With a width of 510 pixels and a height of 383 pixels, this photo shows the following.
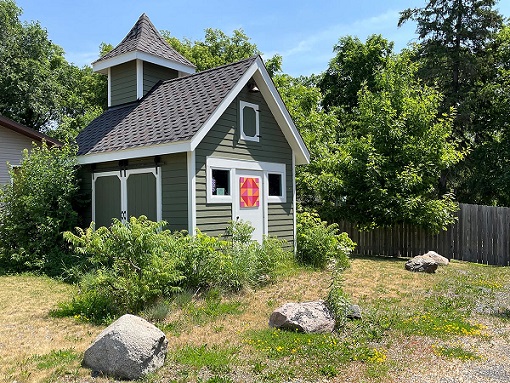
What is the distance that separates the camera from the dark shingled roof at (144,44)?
40.9ft

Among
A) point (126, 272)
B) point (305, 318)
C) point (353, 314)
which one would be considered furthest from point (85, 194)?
point (353, 314)

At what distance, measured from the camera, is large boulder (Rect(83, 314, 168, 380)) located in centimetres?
439

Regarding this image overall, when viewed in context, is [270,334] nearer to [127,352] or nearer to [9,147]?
[127,352]

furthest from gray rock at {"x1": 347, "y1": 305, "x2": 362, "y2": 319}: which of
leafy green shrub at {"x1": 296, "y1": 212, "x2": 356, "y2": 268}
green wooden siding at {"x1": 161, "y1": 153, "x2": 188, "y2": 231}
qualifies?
leafy green shrub at {"x1": 296, "y1": 212, "x2": 356, "y2": 268}

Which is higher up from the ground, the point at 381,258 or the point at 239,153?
the point at 239,153

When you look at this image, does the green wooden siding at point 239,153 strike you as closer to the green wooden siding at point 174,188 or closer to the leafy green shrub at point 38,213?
the green wooden siding at point 174,188

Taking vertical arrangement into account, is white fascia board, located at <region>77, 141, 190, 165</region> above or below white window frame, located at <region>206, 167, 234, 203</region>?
above

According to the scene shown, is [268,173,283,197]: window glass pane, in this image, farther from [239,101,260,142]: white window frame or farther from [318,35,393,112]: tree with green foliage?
[318,35,393,112]: tree with green foliage

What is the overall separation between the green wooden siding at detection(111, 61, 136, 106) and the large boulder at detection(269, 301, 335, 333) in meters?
8.78

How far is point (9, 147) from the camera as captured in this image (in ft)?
51.4

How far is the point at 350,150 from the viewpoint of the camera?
15.2 m

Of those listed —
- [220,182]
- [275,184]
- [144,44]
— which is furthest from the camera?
[144,44]

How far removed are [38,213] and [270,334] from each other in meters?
7.49

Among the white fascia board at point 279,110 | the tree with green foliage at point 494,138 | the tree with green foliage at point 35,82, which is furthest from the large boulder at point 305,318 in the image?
the tree with green foliage at point 35,82
